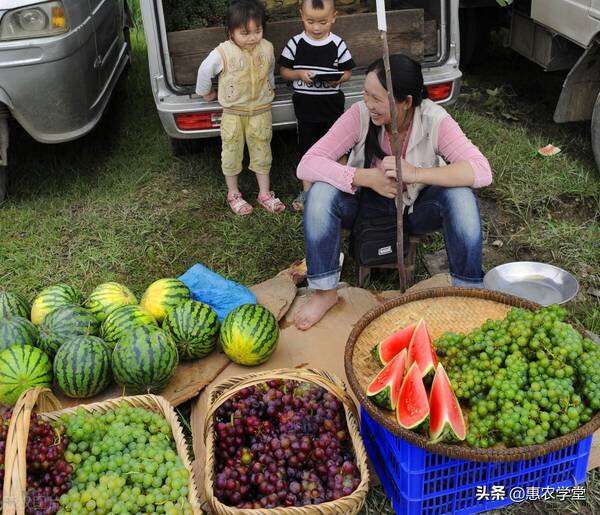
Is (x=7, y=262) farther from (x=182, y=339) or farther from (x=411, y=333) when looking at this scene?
(x=411, y=333)

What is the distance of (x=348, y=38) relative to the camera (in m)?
4.66

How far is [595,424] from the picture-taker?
7.23ft

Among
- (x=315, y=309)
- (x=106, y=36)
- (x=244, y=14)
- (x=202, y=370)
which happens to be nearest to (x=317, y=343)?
(x=315, y=309)

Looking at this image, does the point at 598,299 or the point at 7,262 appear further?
the point at 7,262

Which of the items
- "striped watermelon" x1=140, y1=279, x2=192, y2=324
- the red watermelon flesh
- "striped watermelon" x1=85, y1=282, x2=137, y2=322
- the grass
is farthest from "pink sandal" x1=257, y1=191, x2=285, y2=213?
the red watermelon flesh

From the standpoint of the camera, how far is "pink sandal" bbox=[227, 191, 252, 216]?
4785 mm

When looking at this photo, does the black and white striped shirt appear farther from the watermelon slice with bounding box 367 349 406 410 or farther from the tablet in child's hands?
the watermelon slice with bounding box 367 349 406 410

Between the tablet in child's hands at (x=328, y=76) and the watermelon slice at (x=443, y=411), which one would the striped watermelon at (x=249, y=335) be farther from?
the tablet in child's hands at (x=328, y=76)

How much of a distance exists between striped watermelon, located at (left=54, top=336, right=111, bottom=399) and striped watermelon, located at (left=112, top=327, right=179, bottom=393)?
7cm

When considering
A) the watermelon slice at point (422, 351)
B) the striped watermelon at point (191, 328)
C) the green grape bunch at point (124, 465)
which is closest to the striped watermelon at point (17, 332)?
the striped watermelon at point (191, 328)

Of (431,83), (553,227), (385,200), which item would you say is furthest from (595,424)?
(431,83)

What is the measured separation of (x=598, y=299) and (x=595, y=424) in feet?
5.86

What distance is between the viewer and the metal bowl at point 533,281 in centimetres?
345

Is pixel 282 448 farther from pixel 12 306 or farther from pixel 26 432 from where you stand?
pixel 12 306
